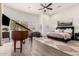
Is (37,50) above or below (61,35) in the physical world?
below

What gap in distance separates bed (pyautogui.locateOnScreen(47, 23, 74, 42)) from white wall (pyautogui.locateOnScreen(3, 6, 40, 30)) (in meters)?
0.45

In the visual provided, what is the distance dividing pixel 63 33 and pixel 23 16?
43.5 inches

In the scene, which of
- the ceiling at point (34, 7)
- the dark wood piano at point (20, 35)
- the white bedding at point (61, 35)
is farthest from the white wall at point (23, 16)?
the white bedding at point (61, 35)

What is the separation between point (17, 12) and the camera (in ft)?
8.70

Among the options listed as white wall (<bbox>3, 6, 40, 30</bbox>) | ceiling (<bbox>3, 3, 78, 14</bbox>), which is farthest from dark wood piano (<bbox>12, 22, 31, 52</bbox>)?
ceiling (<bbox>3, 3, 78, 14</bbox>)

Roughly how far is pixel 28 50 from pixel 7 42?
568 millimetres

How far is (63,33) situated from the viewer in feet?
8.66

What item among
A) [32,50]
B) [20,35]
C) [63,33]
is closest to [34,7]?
[20,35]

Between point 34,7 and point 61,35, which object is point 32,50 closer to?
point 61,35

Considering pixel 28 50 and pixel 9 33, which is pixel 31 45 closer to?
pixel 28 50

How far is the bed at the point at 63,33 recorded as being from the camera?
103 inches

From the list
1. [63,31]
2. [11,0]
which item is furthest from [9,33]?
[63,31]

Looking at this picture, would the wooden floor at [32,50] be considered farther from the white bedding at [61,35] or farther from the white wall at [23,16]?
the white wall at [23,16]

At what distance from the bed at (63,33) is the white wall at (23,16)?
1.48 feet
